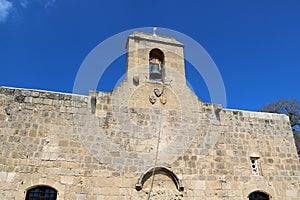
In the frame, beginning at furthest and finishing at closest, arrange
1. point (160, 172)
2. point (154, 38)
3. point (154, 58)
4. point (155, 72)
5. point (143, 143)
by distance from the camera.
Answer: point (154, 58), point (154, 38), point (155, 72), point (143, 143), point (160, 172)

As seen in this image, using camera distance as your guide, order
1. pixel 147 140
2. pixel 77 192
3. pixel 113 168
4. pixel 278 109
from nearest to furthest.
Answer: pixel 77 192
pixel 113 168
pixel 147 140
pixel 278 109

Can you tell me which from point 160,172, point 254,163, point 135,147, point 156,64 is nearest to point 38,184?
point 135,147

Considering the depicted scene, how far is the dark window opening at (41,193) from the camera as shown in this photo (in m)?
6.10

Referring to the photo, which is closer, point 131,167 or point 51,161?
point 51,161

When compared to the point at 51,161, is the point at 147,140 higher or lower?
higher

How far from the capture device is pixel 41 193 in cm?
616

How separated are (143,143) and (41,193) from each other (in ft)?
9.24

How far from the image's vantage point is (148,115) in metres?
7.65

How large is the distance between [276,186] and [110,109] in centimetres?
537

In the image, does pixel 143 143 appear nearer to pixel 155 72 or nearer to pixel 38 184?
pixel 155 72

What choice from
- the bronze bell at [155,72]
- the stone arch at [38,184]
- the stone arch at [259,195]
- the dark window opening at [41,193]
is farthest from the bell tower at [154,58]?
the stone arch at [259,195]

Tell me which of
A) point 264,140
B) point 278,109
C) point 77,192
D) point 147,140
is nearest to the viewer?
point 77,192

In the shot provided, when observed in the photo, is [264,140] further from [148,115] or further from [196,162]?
[148,115]

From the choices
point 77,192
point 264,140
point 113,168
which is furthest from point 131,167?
point 264,140
